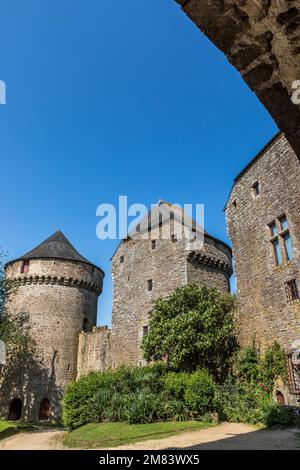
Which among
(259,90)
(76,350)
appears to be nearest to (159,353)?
(76,350)

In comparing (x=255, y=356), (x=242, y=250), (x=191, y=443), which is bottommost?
(x=191, y=443)

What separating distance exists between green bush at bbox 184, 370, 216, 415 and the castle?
8.37 feet

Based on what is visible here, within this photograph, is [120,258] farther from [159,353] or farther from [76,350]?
[159,353]

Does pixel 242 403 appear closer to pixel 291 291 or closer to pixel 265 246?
pixel 291 291

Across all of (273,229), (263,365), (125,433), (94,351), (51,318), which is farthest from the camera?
(51,318)

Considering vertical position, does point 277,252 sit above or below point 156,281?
below

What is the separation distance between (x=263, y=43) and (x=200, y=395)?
39.3ft

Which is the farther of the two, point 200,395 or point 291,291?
point 291,291

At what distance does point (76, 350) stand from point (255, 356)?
17.6 metres

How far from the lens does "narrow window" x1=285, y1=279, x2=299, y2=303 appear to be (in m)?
12.6

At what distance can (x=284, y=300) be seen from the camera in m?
13.1

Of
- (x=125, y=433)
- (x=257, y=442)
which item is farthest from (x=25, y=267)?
(x=257, y=442)

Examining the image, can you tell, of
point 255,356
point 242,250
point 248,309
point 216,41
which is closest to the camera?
point 216,41

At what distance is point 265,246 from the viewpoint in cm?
1461
